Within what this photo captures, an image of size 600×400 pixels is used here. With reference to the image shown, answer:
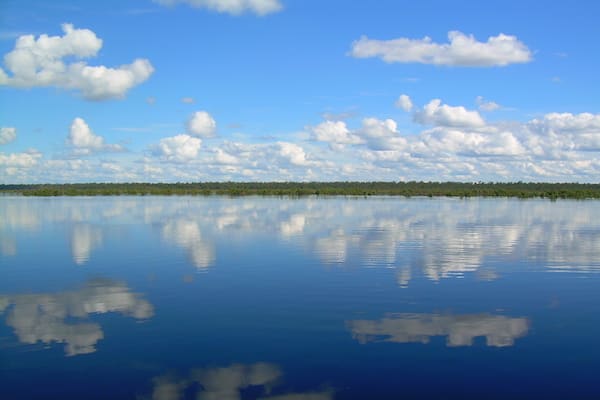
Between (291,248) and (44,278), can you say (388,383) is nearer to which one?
(44,278)

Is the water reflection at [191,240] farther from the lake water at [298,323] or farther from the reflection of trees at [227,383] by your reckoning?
the reflection of trees at [227,383]

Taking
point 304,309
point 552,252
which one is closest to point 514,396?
point 304,309

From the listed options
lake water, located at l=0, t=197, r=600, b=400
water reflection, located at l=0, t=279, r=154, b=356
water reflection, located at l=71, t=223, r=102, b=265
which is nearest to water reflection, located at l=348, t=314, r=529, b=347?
lake water, located at l=0, t=197, r=600, b=400

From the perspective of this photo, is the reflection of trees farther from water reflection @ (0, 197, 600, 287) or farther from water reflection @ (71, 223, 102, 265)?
water reflection @ (71, 223, 102, 265)

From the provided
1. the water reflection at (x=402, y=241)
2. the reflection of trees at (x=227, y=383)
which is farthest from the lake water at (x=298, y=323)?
the water reflection at (x=402, y=241)

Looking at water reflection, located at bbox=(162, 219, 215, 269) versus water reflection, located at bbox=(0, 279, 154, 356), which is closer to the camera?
water reflection, located at bbox=(0, 279, 154, 356)

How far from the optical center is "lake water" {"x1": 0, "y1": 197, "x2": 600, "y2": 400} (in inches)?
376

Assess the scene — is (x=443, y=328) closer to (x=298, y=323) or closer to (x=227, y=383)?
(x=298, y=323)

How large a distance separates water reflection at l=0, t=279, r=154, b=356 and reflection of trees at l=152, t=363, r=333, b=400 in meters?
2.34

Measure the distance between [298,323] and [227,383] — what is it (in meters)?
3.58

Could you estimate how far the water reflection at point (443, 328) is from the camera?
11.8 meters

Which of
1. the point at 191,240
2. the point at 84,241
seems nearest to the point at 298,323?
the point at 191,240

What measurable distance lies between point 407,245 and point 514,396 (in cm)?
1812

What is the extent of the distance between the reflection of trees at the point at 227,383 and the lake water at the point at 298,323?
31 millimetres
